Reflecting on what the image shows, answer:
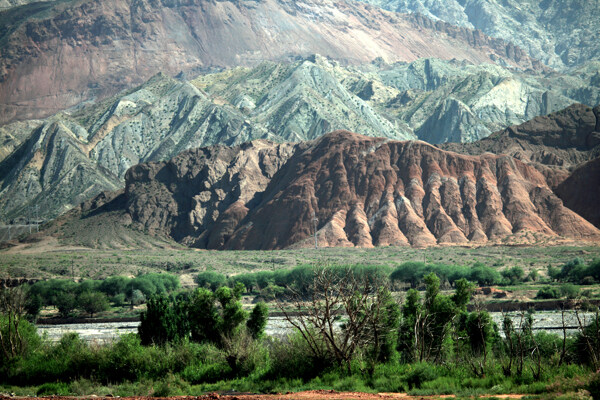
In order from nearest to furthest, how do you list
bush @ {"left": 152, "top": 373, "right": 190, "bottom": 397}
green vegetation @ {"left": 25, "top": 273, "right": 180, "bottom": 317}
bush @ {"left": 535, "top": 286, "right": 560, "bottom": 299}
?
1. bush @ {"left": 152, "top": 373, "right": 190, "bottom": 397}
2. bush @ {"left": 535, "top": 286, "right": 560, "bottom": 299}
3. green vegetation @ {"left": 25, "top": 273, "right": 180, "bottom": 317}

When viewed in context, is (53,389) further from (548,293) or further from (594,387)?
(548,293)

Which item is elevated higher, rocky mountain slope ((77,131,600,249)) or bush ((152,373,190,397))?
rocky mountain slope ((77,131,600,249))

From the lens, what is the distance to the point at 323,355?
42719 millimetres

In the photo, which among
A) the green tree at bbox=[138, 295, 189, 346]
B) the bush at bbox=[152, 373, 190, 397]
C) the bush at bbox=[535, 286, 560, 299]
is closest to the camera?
the bush at bbox=[152, 373, 190, 397]

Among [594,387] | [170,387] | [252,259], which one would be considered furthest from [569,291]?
[594,387]

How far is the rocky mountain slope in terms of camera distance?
15938cm

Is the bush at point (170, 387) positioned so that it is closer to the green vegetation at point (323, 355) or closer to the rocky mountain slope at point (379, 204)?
the green vegetation at point (323, 355)

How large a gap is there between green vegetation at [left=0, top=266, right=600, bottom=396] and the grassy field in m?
72.5

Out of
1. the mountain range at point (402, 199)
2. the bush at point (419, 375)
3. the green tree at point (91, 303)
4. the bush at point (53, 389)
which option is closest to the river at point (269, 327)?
the green tree at point (91, 303)

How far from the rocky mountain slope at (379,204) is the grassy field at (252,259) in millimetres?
9031

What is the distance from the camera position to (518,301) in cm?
10412

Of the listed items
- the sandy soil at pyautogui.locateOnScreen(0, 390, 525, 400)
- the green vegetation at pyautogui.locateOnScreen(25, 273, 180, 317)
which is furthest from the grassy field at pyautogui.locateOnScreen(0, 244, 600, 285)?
the sandy soil at pyautogui.locateOnScreen(0, 390, 525, 400)

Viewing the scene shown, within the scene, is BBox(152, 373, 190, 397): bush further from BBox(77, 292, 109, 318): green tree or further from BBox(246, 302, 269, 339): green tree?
BBox(77, 292, 109, 318): green tree

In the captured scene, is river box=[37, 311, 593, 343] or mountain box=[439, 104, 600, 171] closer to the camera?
river box=[37, 311, 593, 343]
